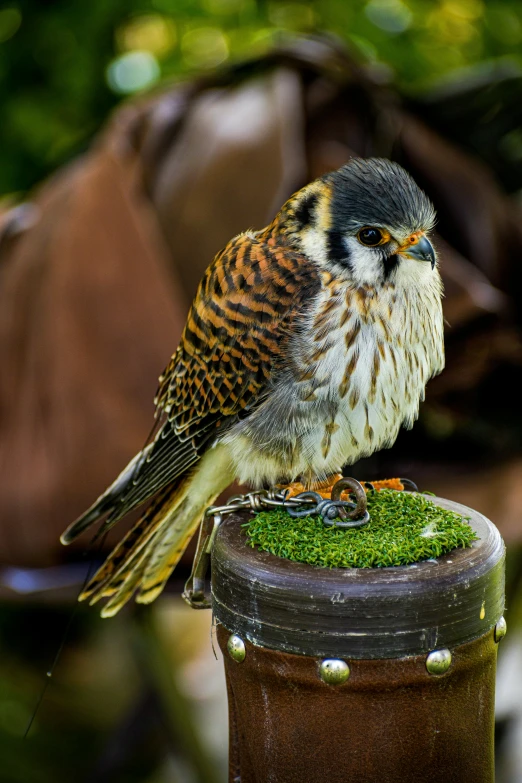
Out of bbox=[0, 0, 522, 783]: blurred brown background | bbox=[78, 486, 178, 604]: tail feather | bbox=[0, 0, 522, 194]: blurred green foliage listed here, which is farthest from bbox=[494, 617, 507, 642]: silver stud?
bbox=[0, 0, 522, 194]: blurred green foliage

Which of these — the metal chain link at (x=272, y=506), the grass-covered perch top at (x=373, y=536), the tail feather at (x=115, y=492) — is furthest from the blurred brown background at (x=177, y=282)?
the grass-covered perch top at (x=373, y=536)

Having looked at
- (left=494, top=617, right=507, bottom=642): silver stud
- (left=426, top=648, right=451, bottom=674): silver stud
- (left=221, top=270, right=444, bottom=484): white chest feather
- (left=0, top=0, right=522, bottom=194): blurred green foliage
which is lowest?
(left=494, top=617, right=507, bottom=642): silver stud

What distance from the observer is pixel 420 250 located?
1285 mm

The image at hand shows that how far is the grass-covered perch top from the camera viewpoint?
113cm

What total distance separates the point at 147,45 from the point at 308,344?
8.83 ft

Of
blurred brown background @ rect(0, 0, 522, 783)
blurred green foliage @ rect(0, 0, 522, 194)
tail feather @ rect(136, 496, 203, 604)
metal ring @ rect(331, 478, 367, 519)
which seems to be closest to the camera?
metal ring @ rect(331, 478, 367, 519)

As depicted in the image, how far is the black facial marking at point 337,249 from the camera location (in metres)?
1.34

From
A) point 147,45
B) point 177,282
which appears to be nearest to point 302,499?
point 177,282

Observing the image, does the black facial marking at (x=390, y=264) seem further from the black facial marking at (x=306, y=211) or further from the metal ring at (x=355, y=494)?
the metal ring at (x=355, y=494)

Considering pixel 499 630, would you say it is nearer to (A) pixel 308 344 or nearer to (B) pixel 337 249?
(A) pixel 308 344

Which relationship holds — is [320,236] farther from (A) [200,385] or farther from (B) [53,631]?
(B) [53,631]

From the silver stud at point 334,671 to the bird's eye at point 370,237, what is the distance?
617 millimetres

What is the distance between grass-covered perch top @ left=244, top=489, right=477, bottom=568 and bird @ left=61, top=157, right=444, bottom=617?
144mm

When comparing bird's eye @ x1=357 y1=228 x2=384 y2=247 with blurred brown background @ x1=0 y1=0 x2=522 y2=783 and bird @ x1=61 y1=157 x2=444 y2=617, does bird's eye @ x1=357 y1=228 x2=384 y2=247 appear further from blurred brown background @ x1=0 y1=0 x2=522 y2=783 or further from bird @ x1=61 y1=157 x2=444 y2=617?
blurred brown background @ x1=0 y1=0 x2=522 y2=783
